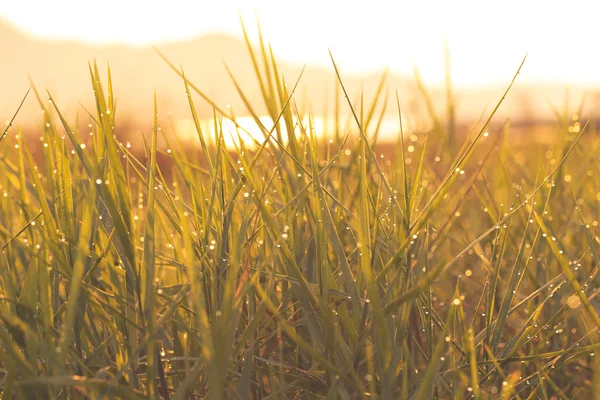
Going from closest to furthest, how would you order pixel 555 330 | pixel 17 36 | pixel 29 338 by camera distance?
pixel 29 338 < pixel 555 330 < pixel 17 36

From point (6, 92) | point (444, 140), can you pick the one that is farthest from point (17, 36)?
point (444, 140)

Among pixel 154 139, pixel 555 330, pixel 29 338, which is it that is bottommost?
pixel 555 330

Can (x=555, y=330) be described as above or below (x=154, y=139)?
below

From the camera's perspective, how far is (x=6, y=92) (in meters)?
92.0

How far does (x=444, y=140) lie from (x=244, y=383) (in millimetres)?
931

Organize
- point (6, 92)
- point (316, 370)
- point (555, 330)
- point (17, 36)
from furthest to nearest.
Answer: point (17, 36), point (6, 92), point (555, 330), point (316, 370)

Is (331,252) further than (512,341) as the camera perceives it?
Yes

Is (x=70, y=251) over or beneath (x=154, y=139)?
beneath

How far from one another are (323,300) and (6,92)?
10221 cm

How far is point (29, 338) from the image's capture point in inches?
22.8

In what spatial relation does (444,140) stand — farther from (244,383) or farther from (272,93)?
(244,383)

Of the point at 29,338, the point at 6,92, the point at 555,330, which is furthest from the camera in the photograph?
the point at 6,92

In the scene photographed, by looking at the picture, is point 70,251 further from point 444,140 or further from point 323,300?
point 444,140

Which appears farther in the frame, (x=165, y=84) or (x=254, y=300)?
(x=165, y=84)
